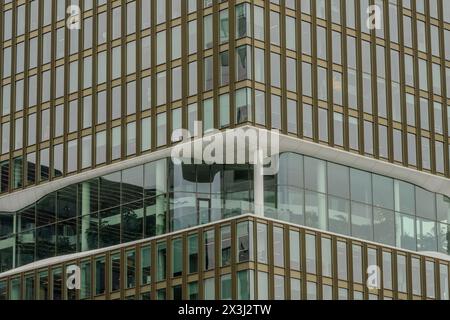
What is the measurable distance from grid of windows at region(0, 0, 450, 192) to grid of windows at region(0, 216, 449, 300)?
627 cm

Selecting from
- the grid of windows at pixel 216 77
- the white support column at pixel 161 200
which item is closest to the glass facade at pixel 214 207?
the white support column at pixel 161 200

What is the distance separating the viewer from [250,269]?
400 ft

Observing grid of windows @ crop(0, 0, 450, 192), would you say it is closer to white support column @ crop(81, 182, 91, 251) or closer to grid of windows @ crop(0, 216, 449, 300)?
white support column @ crop(81, 182, 91, 251)

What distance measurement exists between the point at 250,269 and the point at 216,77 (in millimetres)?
12521

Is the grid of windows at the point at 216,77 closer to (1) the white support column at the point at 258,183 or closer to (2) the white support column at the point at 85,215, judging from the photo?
(2) the white support column at the point at 85,215

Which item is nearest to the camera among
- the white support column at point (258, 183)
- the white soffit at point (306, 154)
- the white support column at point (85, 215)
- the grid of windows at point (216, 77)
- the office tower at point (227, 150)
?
the white support column at point (258, 183)

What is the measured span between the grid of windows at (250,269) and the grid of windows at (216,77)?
6.27m

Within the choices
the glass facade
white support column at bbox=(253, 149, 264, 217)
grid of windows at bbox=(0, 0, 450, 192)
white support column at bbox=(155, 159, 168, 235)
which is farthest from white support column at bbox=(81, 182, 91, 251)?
white support column at bbox=(253, 149, 264, 217)

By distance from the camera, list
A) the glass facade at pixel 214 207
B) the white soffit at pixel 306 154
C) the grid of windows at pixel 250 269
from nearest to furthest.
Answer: the grid of windows at pixel 250 269, the glass facade at pixel 214 207, the white soffit at pixel 306 154

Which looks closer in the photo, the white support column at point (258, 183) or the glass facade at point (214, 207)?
the white support column at point (258, 183)

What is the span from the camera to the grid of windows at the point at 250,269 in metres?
123

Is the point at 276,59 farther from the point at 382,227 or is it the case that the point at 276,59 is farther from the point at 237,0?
the point at 382,227

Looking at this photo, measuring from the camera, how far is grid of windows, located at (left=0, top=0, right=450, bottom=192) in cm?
12662
